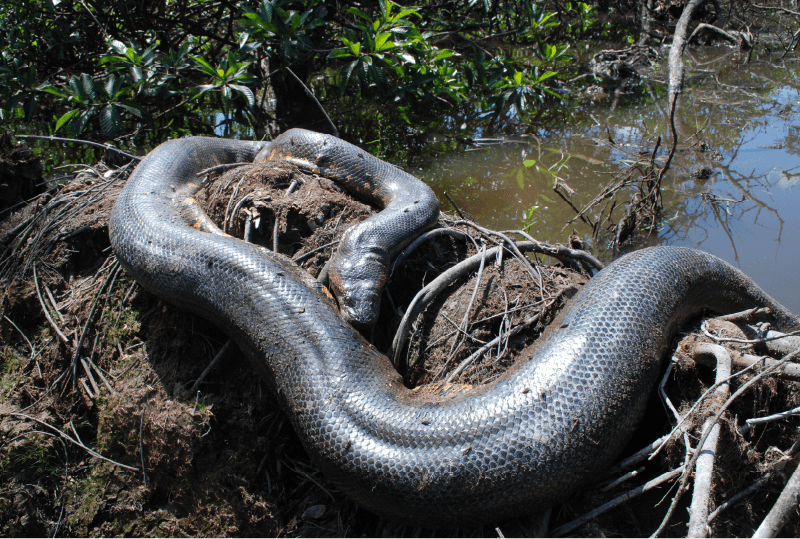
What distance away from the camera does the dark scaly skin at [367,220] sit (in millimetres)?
4164

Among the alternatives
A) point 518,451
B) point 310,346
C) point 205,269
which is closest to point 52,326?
point 205,269

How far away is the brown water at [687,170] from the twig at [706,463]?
11.1 ft

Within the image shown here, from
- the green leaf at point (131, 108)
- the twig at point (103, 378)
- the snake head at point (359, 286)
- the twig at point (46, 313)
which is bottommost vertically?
the twig at point (103, 378)

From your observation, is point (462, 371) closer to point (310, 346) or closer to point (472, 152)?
point (310, 346)

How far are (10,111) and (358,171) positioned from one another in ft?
16.2

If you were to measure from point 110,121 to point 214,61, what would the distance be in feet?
8.98

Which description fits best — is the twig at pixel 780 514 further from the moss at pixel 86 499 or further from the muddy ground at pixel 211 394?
the moss at pixel 86 499

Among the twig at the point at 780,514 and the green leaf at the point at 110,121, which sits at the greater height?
the green leaf at the point at 110,121

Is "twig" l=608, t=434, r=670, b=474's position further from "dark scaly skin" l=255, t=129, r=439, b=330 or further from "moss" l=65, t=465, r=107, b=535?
"moss" l=65, t=465, r=107, b=535

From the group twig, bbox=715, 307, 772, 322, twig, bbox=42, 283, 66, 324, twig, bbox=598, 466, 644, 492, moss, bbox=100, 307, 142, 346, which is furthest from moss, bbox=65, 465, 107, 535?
twig, bbox=715, 307, 772, 322

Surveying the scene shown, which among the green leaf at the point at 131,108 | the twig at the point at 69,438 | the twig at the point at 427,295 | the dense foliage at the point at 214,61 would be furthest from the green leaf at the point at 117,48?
the twig at the point at 427,295

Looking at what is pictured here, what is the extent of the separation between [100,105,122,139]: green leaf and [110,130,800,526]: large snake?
8.69 feet

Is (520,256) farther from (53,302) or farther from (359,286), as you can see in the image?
(53,302)

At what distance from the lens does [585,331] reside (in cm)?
336
